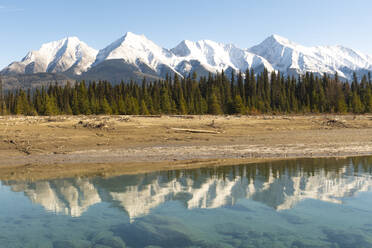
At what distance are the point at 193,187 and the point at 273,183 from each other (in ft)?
10.1

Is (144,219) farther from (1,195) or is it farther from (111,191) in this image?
(1,195)

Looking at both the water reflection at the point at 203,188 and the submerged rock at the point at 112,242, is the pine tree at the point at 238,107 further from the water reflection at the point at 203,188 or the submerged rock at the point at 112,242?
the submerged rock at the point at 112,242

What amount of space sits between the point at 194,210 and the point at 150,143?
15.1m

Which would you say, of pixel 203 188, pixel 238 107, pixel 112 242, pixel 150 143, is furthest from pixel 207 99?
pixel 112 242

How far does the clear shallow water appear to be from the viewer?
772 centimetres

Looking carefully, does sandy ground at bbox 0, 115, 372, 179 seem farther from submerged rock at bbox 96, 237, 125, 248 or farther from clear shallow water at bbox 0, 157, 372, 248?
submerged rock at bbox 96, 237, 125, 248

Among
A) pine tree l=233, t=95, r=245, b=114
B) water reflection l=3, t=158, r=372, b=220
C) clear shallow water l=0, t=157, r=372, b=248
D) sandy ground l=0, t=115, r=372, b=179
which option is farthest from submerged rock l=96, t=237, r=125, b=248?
pine tree l=233, t=95, r=245, b=114

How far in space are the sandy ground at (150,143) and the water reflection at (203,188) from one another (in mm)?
2239

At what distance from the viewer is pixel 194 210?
991 cm

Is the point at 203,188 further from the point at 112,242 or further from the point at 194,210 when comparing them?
the point at 112,242

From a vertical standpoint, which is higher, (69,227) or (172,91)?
(172,91)

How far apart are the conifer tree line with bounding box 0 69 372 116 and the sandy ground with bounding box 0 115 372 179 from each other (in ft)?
138

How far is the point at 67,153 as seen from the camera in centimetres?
2133

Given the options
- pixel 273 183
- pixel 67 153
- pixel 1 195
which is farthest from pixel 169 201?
pixel 67 153
